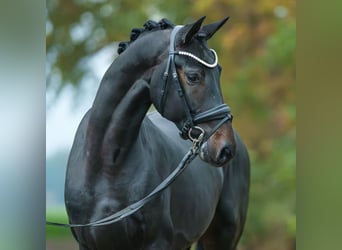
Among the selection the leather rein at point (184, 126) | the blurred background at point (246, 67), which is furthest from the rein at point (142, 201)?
the blurred background at point (246, 67)

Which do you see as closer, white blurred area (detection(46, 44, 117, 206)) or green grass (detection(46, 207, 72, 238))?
green grass (detection(46, 207, 72, 238))

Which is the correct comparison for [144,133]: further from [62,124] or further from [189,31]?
[62,124]

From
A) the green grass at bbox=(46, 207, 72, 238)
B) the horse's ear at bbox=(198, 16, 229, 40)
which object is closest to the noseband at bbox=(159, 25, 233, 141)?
the horse's ear at bbox=(198, 16, 229, 40)

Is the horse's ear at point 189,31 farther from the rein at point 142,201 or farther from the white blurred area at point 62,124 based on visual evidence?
the white blurred area at point 62,124

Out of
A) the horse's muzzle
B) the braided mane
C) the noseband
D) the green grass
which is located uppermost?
the braided mane

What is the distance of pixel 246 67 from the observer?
16.6ft

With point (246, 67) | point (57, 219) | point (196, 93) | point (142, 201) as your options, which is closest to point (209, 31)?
point (196, 93)

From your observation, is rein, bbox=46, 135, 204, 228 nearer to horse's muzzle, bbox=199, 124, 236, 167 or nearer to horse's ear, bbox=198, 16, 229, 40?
horse's muzzle, bbox=199, 124, 236, 167

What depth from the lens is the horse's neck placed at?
2.82 m

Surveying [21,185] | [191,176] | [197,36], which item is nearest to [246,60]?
[191,176]

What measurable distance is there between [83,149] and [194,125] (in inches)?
20.2

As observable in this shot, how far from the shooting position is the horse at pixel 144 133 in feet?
8.82

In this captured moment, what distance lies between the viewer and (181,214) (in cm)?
318

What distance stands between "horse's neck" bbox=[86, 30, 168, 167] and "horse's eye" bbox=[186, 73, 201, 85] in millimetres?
174
